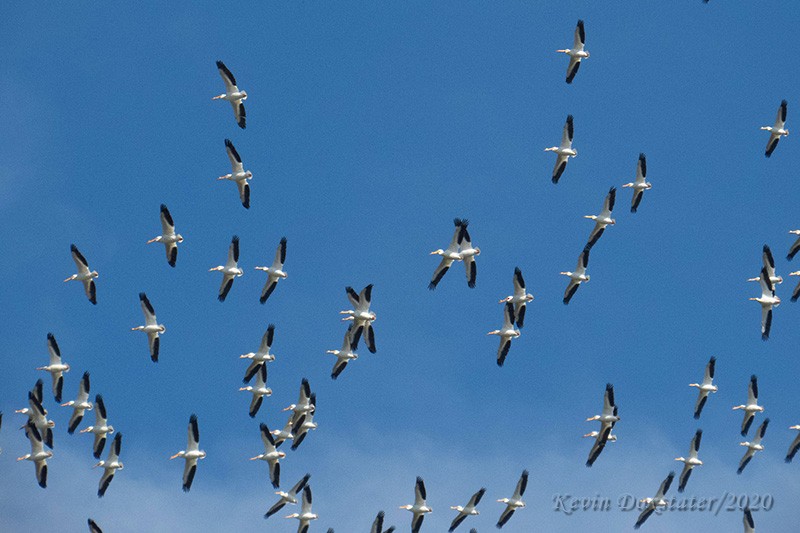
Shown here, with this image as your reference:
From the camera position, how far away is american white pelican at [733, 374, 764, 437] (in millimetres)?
64438

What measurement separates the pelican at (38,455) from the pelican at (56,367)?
1.92m

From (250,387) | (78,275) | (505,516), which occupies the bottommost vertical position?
(505,516)

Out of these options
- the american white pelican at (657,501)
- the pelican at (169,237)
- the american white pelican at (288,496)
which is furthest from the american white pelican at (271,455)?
the american white pelican at (657,501)

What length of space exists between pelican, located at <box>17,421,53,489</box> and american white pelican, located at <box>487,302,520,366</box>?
15.6m

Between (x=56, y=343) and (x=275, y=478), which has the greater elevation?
(x=56, y=343)

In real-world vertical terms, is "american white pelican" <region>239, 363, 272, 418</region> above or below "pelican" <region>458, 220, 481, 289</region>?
below

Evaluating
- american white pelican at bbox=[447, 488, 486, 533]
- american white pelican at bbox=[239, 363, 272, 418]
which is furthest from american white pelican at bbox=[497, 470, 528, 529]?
american white pelican at bbox=[239, 363, 272, 418]

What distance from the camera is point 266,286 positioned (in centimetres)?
6216

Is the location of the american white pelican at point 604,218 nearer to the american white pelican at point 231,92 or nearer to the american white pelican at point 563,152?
the american white pelican at point 563,152

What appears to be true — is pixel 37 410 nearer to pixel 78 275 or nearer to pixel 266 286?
pixel 78 275

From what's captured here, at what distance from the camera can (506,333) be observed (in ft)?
207

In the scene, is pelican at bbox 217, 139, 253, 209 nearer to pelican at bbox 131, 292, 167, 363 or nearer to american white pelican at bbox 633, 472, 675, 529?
pelican at bbox 131, 292, 167, 363

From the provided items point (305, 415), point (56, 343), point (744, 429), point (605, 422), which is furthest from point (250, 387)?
point (744, 429)

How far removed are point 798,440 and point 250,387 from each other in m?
19.1
